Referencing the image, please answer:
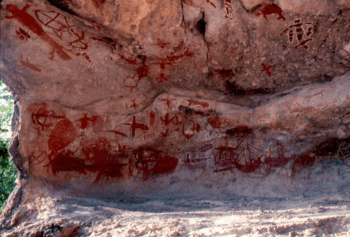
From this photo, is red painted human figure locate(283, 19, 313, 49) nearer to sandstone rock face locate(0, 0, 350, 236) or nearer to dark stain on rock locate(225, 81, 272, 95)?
sandstone rock face locate(0, 0, 350, 236)

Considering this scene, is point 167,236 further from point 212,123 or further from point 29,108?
point 29,108

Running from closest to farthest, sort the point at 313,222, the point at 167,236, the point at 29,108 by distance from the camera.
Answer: the point at 313,222
the point at 167,236
the point at 29,108

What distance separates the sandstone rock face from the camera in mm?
2314

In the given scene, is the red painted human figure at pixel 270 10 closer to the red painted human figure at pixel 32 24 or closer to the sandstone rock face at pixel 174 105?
the sandstone rock face at pixel 174 105

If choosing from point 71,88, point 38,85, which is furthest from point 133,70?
point 38,85

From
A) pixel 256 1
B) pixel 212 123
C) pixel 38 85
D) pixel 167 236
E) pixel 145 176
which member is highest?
pixel 256 1

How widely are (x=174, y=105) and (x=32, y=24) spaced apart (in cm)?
166

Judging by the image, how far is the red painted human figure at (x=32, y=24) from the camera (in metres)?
2.26

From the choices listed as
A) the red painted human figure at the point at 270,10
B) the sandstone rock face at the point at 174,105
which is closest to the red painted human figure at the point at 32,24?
the sandstone rock face at the point at 174,105

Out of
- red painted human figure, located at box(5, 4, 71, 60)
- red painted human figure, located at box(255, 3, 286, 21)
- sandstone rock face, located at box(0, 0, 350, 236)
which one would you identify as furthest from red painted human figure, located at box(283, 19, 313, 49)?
red painted human figure, located at box(5, 4, 71, 60)

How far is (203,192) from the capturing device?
271cm

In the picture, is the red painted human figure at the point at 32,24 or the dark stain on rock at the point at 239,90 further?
the dark stain on rock at the point at 239,90

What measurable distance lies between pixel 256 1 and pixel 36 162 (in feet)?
9.04

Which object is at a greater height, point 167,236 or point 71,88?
point 71,88
